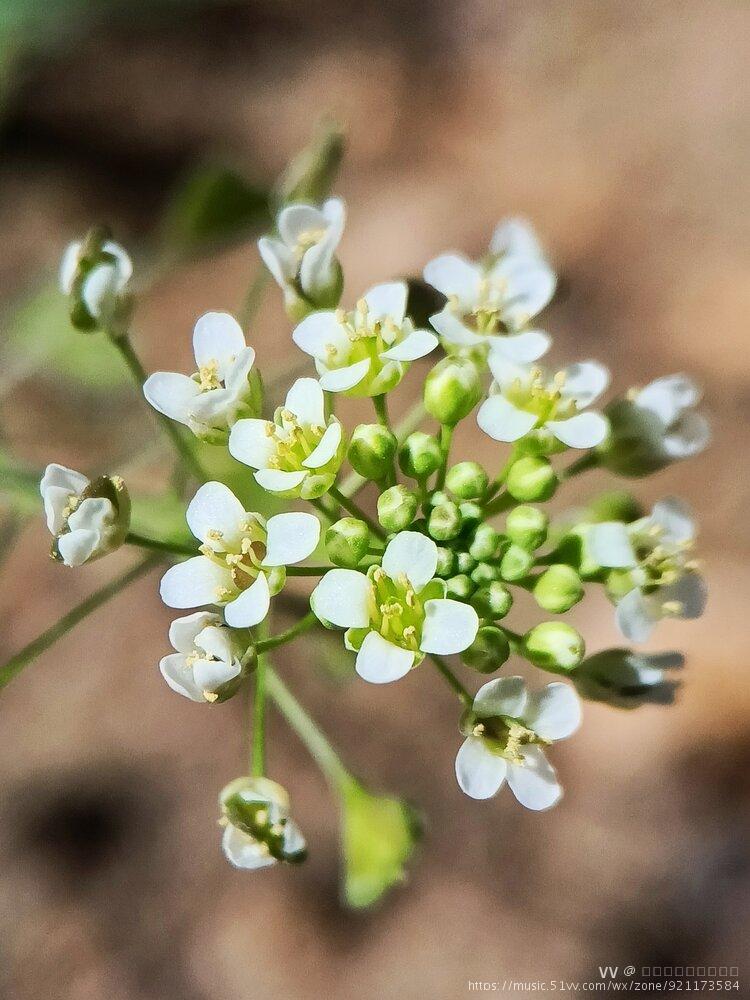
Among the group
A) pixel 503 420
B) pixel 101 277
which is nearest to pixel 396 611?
pixel 503 420

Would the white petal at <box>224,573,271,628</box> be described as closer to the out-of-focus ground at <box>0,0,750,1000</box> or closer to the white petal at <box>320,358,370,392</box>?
the white petal at <box>320,358,370,392</box>

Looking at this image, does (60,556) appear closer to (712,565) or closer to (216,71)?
(712,565)

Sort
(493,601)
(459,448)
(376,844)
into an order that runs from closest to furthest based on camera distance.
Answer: (493,601)
(376,844)
(459,448)

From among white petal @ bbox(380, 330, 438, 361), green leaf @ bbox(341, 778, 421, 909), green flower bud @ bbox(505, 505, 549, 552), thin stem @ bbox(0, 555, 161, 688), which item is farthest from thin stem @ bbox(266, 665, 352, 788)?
white petal @ bbox(380, 330, 438, 361)

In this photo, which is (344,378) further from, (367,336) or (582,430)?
(582,430)

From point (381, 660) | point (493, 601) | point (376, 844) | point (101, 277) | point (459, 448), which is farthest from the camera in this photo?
point (459, 448)

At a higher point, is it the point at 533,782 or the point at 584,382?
the point at 584,382

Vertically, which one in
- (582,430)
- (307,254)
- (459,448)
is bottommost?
(459,448)
